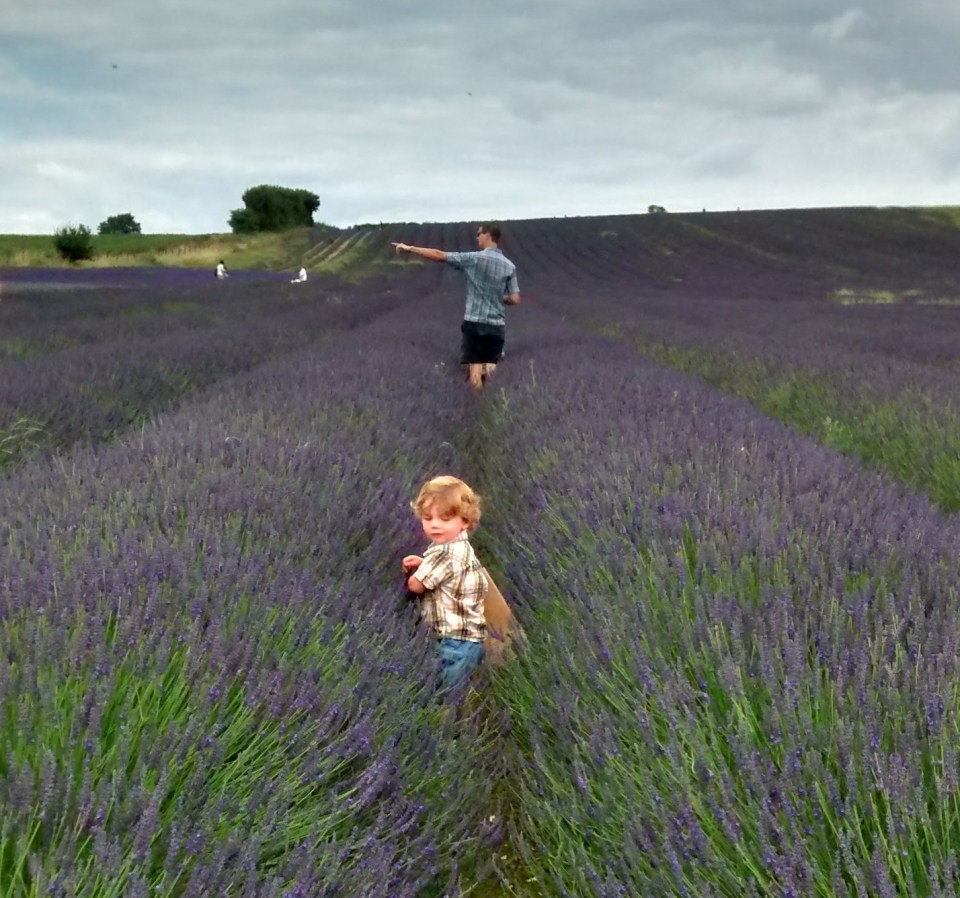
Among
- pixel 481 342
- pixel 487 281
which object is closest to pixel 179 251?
pixel 481 342

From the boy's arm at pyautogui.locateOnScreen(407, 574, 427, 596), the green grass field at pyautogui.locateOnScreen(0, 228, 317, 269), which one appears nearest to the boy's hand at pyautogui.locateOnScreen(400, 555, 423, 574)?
the boy's arm at pyautogui.locateOnScreen(407, 574, 427, 596)

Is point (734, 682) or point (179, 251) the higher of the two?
point (734, 682)

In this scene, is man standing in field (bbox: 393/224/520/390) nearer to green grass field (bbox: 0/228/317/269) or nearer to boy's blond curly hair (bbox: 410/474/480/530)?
boy's blond curly hair (bbox: 410/474/480/530)

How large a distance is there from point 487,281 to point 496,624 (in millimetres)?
4281

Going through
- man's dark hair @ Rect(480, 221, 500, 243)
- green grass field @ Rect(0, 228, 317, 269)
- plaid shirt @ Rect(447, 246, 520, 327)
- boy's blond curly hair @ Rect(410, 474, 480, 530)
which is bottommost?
green grass field @ Rect(0, 228, 317, 269)

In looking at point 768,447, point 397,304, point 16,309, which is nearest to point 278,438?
point 768,447

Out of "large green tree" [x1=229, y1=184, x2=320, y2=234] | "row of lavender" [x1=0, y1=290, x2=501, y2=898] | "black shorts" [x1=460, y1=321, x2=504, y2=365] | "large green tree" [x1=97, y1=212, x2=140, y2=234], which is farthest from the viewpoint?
"large green tree" [x1=97, y1=212, x2=140, y2=234]

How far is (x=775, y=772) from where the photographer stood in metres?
1.34

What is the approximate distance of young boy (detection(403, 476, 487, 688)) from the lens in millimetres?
2684

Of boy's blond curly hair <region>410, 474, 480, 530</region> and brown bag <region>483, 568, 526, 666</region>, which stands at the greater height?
boy's blond curly hair <region>410, 474, 480, 530</region>

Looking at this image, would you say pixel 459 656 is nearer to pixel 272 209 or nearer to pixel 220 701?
pixel 220 701

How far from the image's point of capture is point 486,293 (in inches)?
269

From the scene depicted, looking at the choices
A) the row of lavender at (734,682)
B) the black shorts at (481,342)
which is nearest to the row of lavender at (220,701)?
the row of lavender at (734,682)

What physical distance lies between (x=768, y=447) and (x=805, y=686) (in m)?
2.09
